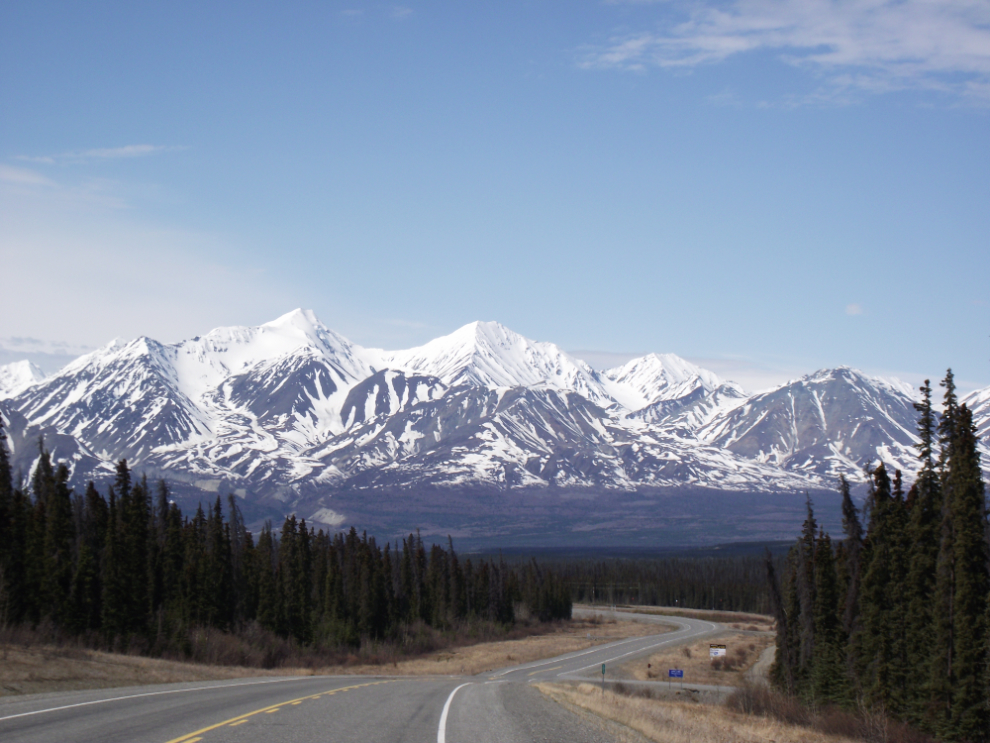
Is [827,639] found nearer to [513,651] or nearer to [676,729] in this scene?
[676,729]

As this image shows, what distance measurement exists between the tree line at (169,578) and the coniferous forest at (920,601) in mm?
46599

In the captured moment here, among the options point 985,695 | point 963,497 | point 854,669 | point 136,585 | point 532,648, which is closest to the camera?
point 985,695

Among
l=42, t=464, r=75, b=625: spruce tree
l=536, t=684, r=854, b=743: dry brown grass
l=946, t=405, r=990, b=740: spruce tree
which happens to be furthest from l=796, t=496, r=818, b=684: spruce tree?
l=42, t=464, r=75, b=625: spruce tree

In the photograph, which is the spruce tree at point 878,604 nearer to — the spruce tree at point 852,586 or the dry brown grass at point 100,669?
the spruce tree at point 852,586

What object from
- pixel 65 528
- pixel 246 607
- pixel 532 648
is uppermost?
pixel 65 528

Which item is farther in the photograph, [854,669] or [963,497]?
[854,669]

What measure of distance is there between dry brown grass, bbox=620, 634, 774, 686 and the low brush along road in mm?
56358

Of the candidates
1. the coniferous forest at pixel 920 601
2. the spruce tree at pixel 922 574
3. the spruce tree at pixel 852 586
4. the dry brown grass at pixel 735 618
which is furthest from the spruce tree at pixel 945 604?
the dry brown grass at pixel 735 618

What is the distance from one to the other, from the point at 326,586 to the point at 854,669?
2432 inches

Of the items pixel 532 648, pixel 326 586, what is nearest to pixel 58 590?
pixel 326 586

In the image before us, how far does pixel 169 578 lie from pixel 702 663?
176ft

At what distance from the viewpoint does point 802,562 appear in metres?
73.6

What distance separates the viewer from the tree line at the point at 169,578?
63469mm

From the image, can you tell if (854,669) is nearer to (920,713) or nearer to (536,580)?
(920,713)
